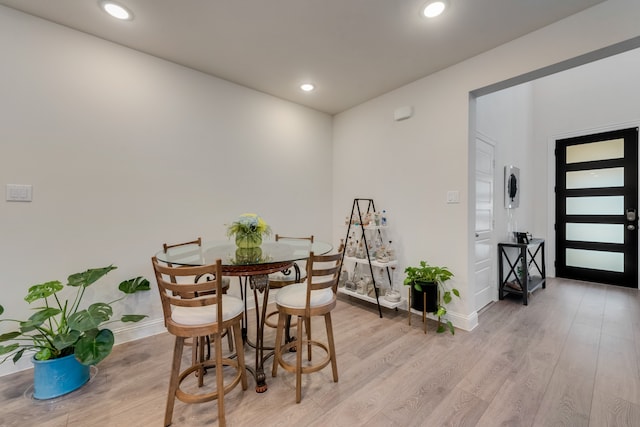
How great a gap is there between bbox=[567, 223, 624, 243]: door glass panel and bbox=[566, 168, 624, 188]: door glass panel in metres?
0.61

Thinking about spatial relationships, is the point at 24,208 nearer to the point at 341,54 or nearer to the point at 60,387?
the point at 60,387

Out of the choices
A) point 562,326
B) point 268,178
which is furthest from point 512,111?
point 268,178

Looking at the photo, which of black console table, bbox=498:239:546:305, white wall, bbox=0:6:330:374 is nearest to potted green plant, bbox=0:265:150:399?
white wall, bbox=0:6:330:374

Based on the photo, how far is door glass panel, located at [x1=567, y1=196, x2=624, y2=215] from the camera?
389 centimetres

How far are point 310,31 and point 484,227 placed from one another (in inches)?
110

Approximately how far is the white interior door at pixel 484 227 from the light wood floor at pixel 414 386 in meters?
0.63

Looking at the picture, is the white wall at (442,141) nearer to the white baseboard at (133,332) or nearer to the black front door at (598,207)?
the white baseboard at (133,332)

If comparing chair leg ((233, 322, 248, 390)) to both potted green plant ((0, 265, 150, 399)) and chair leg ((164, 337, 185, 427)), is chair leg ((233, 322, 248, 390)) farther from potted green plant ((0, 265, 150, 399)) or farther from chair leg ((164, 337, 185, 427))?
potted green plant ((0, 265, 150, 399))

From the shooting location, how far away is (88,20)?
2.00m

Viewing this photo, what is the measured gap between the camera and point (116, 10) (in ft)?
6.20

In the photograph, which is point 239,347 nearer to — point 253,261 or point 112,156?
point 253,261

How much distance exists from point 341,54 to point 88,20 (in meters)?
1.97

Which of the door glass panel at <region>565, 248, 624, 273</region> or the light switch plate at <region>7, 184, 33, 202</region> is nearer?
the light switch plate at <region>7, 184, 33, 202</region>

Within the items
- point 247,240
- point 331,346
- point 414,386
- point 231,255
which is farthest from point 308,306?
point 414,386
